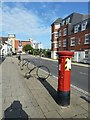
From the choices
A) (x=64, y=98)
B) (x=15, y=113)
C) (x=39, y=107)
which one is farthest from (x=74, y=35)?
(x=15, y=113)

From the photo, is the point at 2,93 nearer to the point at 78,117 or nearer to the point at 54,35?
the point at 78,117

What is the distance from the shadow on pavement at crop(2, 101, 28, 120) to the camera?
484 cm

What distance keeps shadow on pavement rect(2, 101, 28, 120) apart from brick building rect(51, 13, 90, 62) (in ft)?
106

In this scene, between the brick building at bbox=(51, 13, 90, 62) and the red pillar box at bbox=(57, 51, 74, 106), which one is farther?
the brick building at bbox=(51, 13, 90, 62)

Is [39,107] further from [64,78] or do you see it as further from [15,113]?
[64,78]

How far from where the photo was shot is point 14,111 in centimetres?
529

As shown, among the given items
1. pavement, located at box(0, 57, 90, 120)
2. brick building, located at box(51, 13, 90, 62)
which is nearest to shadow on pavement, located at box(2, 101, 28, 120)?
pavement, located at box(0, 57, 90, 120)

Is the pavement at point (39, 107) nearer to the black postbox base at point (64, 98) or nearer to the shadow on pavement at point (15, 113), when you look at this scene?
the shadow on pavement at point (15, 113)

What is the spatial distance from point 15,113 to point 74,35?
40.3m

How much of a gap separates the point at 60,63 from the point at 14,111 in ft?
6.59

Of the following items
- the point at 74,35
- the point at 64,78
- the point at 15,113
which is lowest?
the point at 15,113

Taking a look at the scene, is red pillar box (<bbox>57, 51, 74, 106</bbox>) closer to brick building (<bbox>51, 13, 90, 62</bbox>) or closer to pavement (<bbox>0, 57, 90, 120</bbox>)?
pavement (<bbox>0, 57, 90, 120</bbox>)

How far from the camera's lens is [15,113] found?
5129 millimetres

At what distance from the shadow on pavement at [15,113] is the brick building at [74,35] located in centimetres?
3224
